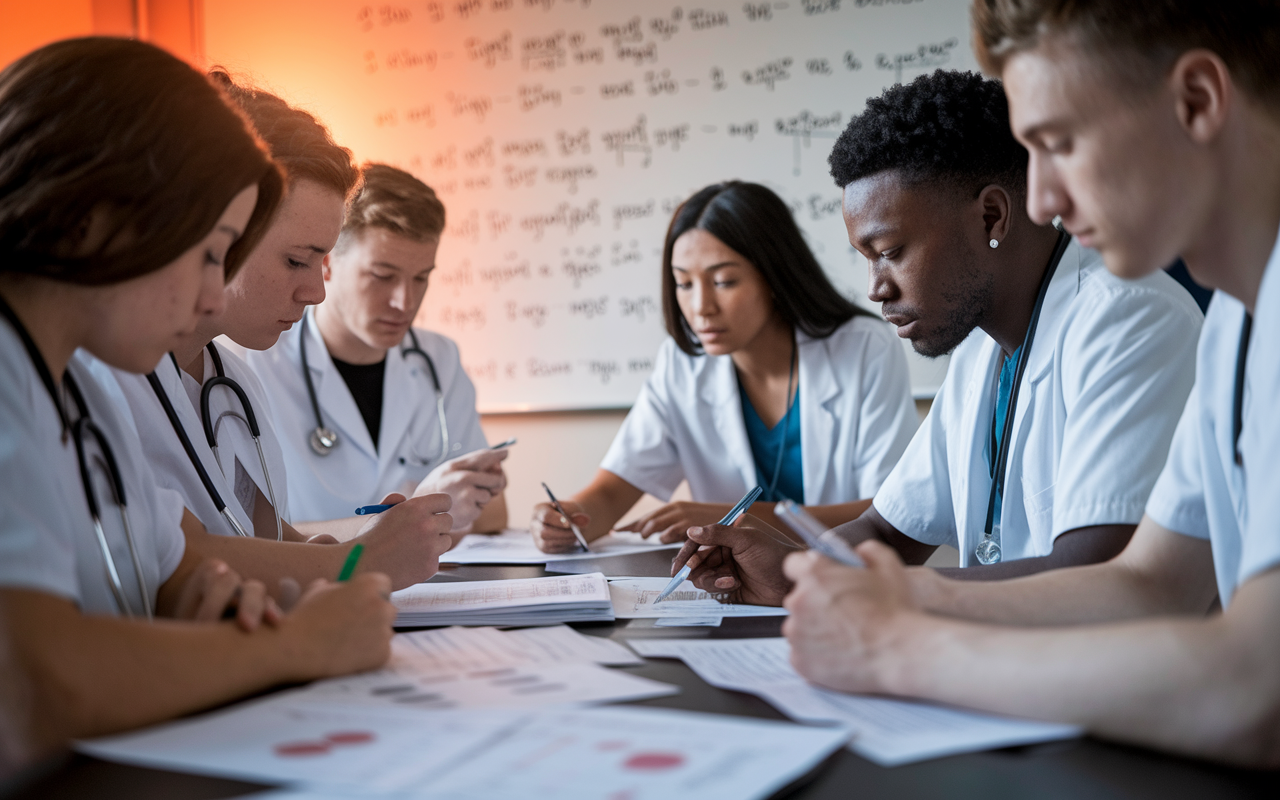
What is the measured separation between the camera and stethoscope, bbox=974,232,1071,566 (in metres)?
1.38

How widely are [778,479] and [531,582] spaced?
1.23m

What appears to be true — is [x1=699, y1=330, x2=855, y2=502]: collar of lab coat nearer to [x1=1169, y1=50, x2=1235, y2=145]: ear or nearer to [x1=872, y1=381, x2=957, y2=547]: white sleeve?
[x1=872, y1=381, x2=957, y2=547]: white sleeve

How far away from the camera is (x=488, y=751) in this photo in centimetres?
62

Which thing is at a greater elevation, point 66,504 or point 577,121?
point 577,121

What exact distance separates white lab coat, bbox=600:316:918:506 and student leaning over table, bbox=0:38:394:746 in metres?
1.60

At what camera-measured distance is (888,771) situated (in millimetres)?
608

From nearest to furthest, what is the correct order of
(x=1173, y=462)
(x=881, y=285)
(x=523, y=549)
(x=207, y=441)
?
(x=1173, y=462)
(x=207, y=441)
(x=881, y=285)
(x=523, y=549)

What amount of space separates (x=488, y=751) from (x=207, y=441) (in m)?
0.95

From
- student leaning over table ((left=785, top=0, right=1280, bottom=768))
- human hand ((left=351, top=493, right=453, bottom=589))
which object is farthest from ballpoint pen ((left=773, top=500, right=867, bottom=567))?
human hand ((left=351, top=493, right=453, bottom=589))

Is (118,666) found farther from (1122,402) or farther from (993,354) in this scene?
(993,354)

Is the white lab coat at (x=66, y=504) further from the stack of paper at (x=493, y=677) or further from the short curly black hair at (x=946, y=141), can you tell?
the short curly black hair at (x=946, y=141)

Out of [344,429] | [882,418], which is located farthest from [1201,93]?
[344,429]

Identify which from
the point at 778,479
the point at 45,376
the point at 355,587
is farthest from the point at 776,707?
the point at 778,479

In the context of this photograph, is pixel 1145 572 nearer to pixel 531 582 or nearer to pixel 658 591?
pixel 658 591
